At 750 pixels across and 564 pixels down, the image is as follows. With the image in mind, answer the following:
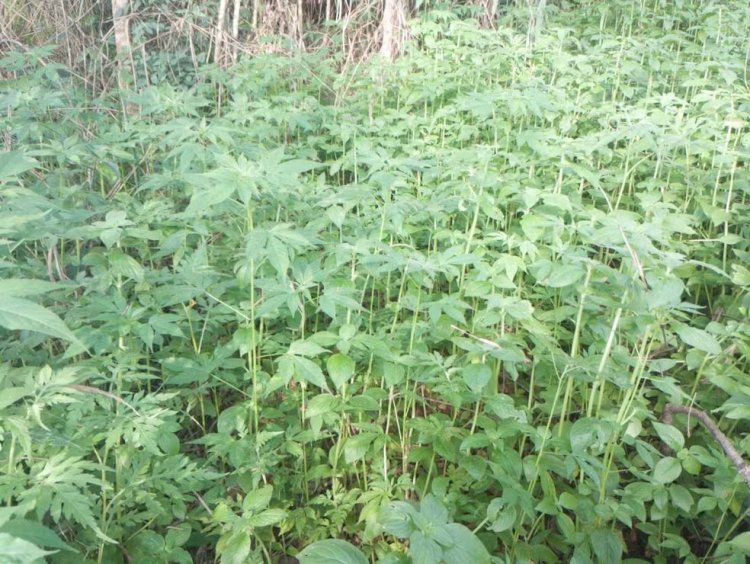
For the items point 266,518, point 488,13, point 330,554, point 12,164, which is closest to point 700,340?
point 330,554

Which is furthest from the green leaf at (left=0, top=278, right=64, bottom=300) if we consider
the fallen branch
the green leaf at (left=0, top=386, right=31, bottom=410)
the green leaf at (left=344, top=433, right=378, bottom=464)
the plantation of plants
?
the fallen branch

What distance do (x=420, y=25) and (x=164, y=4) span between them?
8.27 ft

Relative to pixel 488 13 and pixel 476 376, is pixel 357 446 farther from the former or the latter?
pixel 488 13

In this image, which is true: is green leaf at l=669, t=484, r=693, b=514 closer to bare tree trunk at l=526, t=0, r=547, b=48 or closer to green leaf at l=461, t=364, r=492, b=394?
green leaf at l=461, t=364, r=492, b=394

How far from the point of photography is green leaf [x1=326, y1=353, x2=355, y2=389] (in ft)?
5.35

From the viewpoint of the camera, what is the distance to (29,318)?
0.91m

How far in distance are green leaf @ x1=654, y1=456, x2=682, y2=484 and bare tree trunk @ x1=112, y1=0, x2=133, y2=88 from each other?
4295mm

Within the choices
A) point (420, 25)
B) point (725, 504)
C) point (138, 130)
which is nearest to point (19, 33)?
point (138, 130)

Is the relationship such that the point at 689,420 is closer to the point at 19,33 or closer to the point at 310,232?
the point at 310,232

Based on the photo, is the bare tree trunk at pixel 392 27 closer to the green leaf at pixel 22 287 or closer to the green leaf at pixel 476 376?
the green leaf at pixel 476 376

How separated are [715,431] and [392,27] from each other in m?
4.17

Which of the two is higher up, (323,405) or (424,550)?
(424,550)

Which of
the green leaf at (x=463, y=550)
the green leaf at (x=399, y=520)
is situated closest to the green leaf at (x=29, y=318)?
the green leaf at (x=399, y=520)

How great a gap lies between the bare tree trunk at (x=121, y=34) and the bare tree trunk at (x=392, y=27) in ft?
6.72
